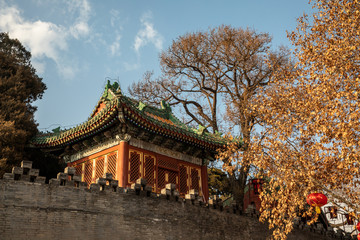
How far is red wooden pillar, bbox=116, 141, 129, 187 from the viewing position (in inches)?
494

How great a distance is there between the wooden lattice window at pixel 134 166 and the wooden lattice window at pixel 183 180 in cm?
208

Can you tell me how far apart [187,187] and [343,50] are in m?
7.84

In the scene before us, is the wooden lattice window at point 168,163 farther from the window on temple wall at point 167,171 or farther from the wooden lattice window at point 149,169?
the wooden lattice window at point 149,169

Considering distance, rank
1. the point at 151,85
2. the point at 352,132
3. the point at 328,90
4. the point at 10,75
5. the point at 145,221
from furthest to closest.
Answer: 1. the point at 151,85
2. the point at 10,75
3. the point at 145,221
4. the point at 328,90
5. the point at 352,132

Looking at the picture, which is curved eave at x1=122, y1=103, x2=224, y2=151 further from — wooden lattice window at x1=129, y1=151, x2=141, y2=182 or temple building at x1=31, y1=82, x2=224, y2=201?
wooden lattice window at x1=129, y1=151, x2=141, y2=182

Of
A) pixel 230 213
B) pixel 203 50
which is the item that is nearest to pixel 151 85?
pixel 203 50

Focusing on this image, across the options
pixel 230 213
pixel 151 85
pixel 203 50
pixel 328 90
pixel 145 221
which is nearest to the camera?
pixel 328 90

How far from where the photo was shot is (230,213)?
533 inches

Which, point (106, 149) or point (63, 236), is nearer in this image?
point (63, 236)

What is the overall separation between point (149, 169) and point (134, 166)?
701mm

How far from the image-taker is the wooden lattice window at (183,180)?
1442 centimetres

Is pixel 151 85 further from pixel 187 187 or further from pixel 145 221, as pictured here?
pixel 145 221

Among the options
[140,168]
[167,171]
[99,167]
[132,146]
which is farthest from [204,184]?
[99,167]

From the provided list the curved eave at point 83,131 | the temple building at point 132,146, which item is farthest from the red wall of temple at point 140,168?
the curved eave at point 83,131
